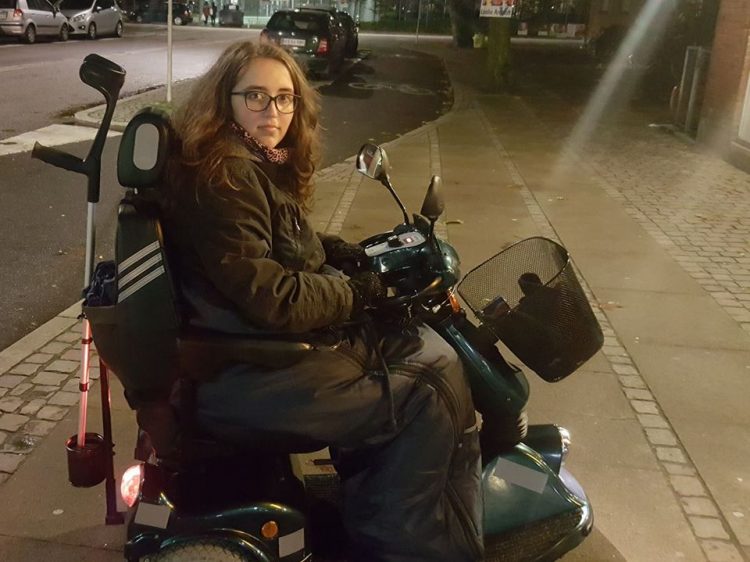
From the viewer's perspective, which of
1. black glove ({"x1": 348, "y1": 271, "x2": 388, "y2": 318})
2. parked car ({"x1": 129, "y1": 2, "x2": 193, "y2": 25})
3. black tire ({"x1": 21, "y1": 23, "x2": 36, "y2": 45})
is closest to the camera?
black glove ({"x1": 348, "y1": 271, "x2": 388, "y2": 318})

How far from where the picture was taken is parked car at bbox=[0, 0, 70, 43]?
22922 mm

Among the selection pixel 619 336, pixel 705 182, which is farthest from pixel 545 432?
pixel 705 182

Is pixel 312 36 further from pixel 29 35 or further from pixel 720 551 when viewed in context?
pixel 720 551

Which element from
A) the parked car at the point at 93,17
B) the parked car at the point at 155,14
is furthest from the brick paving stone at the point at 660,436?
the parked car at the point at 155,14

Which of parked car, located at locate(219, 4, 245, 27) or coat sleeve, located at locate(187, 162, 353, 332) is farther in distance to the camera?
parked car, located at locate(219, 4, 245, 27)

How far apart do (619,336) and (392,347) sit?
2.94m

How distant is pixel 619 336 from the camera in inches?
189

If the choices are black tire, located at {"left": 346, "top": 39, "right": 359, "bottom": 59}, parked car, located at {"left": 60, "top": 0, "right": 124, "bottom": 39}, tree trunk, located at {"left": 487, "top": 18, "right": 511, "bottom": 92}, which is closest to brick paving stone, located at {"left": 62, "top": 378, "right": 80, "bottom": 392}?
tree trunk, located at {"left": 487, "top": 18, "right": 511, "bottom": 92}

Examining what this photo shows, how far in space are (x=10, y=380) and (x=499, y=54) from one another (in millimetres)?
17325

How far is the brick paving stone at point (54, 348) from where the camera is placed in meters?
4.23

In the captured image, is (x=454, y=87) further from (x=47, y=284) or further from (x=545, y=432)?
(x=545, y=432)

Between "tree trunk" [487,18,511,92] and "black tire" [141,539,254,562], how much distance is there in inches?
719

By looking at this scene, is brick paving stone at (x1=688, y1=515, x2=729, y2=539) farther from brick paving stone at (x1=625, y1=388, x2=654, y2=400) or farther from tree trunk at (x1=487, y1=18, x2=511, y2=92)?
tree trunk at (x1=487, y1=18, x2=511, y2=92)

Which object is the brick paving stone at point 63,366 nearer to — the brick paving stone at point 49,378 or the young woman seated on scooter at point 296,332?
the brick paving stone at point 49,378
